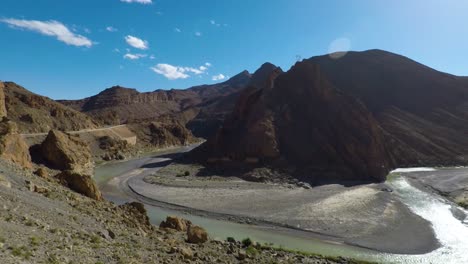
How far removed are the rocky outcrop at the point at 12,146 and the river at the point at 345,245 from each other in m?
12.2

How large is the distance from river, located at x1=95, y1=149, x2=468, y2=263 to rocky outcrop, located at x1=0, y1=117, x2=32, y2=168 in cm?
1224

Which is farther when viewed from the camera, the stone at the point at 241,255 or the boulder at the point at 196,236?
the boulder at the point at 196,236

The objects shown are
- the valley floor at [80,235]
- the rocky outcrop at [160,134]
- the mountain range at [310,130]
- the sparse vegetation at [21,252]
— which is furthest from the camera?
the rocky outcrop at [160,134]

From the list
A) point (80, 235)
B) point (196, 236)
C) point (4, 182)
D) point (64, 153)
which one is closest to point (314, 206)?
point (196, 236)

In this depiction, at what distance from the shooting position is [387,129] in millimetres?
110062

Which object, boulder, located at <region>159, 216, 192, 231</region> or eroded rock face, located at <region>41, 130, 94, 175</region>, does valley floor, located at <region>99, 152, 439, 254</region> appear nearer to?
eroded rock face, located at <region>41, 130, 94, 175</region>

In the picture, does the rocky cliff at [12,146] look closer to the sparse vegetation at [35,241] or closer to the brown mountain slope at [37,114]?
the sparse vegetation at [35,241]

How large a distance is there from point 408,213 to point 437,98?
106241mm

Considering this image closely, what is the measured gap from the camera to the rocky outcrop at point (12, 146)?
99.4ft

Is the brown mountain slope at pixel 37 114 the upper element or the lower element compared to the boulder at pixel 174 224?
upper

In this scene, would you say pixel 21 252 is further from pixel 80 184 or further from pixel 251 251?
pixel 80 184

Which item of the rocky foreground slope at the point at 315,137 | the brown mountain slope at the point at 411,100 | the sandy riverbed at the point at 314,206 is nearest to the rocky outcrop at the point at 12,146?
the sandy riverbed at the point at 314,206

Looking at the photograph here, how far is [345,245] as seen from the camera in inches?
1255

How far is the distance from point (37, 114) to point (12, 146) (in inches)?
2527
